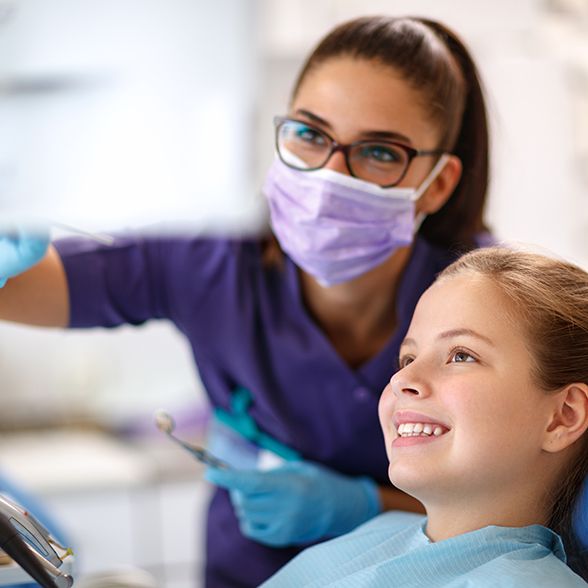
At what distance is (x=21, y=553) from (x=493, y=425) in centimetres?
53

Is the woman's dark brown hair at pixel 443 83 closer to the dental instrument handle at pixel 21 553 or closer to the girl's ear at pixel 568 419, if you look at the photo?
the girl's ear at pixel 568 419

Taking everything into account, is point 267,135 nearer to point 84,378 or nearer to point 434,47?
point 84,378

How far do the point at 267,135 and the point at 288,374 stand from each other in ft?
6.57

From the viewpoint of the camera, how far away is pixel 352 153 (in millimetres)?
1431

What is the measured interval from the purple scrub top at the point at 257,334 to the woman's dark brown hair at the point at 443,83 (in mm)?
66

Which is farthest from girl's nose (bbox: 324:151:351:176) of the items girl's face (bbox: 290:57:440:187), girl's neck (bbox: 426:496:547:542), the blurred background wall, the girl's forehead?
the blurred background wall

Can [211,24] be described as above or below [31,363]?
above

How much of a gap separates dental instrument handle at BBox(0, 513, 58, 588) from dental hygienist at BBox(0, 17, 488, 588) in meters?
0.42

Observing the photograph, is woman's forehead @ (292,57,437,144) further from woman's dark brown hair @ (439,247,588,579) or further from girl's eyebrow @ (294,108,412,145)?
woman's dark brown hair @ (439,247,588,579)

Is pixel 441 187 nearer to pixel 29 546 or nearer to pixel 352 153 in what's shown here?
pixel 352 153

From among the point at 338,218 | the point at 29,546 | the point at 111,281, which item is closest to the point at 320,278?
the point at 338,218

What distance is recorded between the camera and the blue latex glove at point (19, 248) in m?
1.29

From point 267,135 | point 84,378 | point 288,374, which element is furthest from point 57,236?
point 84,378

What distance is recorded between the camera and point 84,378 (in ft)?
12.6
